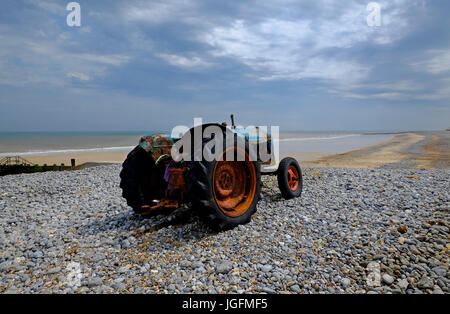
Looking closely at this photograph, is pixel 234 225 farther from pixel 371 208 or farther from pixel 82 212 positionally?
pixel 82 212

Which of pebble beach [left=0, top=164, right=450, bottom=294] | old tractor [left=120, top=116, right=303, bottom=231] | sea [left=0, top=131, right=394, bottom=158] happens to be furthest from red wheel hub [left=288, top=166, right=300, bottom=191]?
sea [left=0, top=131, right=394, bottom=158]

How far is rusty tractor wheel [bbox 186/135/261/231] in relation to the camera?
3.83 metres

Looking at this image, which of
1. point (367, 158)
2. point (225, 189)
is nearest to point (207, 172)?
point (225, 189)

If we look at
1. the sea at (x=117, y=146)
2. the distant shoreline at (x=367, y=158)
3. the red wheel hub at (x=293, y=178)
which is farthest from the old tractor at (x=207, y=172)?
the sea at (x=117, y=146)

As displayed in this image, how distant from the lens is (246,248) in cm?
369

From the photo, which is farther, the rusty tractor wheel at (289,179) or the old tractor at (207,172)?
the rusty tractor wheel at (289,179)

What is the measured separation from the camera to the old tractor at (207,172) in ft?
13.5

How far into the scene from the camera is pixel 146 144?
4.71 meters

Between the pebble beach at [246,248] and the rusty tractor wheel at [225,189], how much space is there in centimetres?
24

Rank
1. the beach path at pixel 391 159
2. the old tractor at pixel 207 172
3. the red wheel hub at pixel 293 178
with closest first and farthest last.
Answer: the old tractor at pixel 207 172
the red wheel hub at pixel 293 178
the beach path at pixel 391 159

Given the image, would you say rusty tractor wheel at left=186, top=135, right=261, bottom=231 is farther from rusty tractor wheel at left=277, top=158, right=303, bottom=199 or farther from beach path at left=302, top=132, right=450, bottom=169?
beach path at left=302, top=132, right=450, bottom=169

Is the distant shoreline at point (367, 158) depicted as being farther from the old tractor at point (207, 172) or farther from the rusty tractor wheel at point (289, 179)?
the old tractor at point (207, 172)

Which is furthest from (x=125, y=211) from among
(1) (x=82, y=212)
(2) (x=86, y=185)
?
(2) (x=86, y=185)

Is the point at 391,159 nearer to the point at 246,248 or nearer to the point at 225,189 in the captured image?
the point at 225,189
